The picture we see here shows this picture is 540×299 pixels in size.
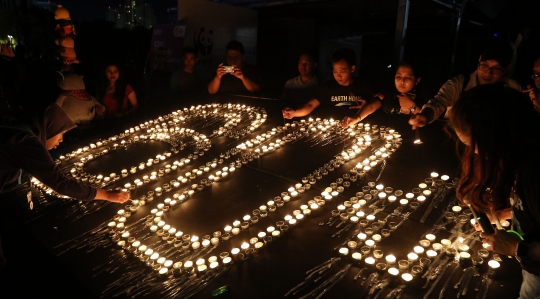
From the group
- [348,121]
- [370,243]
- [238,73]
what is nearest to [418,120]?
[348,121]

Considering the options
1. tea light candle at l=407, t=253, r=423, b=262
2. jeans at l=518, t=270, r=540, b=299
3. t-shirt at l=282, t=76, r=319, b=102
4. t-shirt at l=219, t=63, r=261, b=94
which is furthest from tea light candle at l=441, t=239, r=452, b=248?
t-shirt at l=219, t=63, r=261, b=94

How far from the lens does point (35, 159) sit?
7.54 feet

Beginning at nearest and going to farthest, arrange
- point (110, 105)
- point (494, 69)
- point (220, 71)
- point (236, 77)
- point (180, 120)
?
point (494, 69) < point (180, 120) < point (220, 71) < point (110, 105) < point (236, 77)

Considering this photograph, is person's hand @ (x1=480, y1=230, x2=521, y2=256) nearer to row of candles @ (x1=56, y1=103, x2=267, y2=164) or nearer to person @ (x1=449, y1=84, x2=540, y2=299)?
person @ (x1=449, y1=84, x2=540, y2=299)

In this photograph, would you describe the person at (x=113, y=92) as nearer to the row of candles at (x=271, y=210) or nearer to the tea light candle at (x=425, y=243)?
the row of candles at (x=271, y=210)

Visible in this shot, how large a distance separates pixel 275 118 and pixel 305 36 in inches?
207

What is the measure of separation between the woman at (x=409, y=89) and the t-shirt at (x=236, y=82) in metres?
2.21

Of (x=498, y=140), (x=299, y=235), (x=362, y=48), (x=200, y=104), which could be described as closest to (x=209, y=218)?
(x=299, y=235)

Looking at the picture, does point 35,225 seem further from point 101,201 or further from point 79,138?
point 79,138

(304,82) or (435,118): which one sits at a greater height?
(304,82)

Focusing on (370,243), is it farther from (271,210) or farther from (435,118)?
(435,118)

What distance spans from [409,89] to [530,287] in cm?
235

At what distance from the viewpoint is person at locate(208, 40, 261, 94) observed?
485cm

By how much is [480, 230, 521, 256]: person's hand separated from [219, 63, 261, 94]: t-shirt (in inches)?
157
